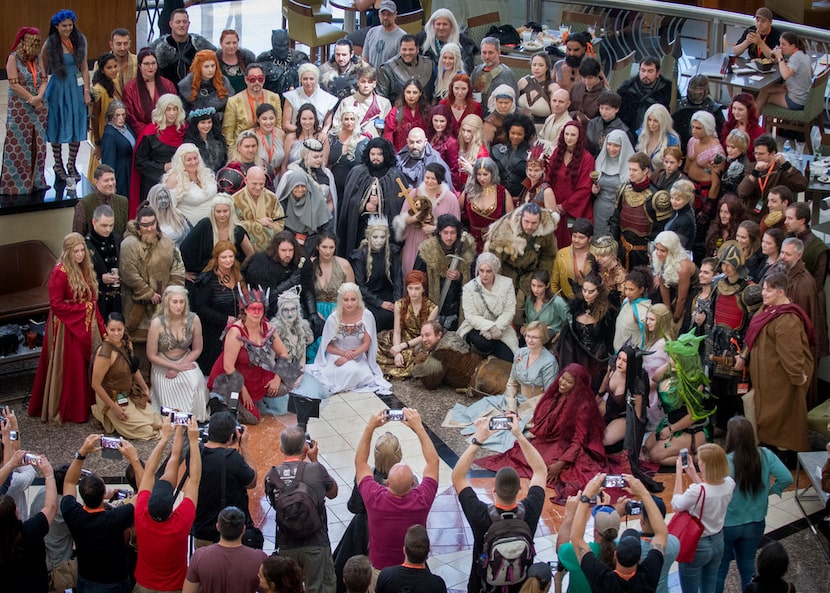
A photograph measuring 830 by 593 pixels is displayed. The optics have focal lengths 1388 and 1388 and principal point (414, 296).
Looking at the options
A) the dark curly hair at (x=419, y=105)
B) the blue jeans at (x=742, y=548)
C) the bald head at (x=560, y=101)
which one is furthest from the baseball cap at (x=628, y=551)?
the dark curly hair at (x=419, y=105)

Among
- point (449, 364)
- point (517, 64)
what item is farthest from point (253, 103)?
point (517, 64)

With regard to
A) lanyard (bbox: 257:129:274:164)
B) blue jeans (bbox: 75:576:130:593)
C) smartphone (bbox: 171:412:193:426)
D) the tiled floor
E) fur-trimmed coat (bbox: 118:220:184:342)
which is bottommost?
the tiled floor

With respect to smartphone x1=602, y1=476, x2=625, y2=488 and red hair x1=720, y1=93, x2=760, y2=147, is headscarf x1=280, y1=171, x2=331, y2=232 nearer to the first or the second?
red hair x1=720, y1=93, x2=760, y2=147

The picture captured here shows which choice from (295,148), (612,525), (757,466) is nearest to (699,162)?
(295,148)

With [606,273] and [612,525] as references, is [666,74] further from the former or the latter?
[612,525]

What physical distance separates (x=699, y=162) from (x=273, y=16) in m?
8.10

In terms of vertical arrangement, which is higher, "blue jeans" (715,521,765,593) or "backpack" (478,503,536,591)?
"backpack" (478,503,536,591)

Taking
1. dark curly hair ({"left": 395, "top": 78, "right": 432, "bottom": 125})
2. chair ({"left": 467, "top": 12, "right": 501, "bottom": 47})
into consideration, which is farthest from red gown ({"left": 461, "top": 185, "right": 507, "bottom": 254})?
chair ({"left": 467, "top": 12, "right": 501, "bottom": 47})

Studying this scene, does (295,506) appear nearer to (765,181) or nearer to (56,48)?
(765,181)

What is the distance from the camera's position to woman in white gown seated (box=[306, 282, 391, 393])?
9859 mm

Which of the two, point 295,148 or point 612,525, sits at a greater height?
point 295,148

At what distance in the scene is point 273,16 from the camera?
17.3 metres

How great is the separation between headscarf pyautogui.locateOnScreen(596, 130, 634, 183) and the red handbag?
13.4 feet

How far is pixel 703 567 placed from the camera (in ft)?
23.8
